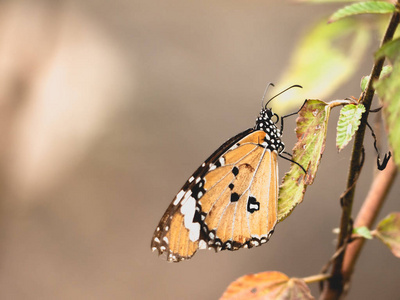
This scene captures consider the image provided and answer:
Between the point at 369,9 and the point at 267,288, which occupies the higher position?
the point at 369,9

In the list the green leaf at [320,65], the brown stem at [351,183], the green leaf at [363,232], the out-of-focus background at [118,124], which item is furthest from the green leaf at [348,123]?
the out-of-focus background at [118,124]

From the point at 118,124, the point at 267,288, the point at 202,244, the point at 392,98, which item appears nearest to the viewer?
the point at 392,98

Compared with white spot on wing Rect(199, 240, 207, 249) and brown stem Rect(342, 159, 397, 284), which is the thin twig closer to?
brown stem Rect(342, 159, 397, 284)

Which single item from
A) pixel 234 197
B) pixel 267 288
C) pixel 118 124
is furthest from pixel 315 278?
pixel 118 124

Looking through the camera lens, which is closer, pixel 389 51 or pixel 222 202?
pixel 389 51

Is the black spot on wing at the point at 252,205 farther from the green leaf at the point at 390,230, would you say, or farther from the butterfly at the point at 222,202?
the green leaf at the point at 390,230

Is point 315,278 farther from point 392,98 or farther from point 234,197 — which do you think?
point 392,98

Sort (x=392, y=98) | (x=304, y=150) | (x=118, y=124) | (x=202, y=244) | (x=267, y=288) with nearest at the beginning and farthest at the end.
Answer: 1. (x=392, y=98)
2. (x=304, y=150)
3. (x=267, y=288)
4. (x=202, y=244)
5. (x=118, y=124)
